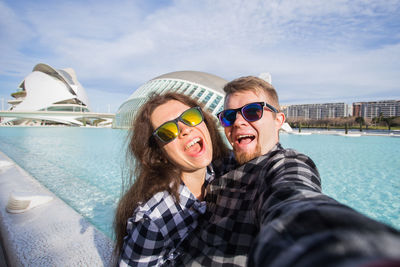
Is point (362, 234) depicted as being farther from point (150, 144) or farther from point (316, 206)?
point (150, 144)

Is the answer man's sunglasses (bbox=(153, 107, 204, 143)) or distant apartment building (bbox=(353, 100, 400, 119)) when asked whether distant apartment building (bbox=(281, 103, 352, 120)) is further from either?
man's sunglasses (bbox=(153, 107, 204, 143))

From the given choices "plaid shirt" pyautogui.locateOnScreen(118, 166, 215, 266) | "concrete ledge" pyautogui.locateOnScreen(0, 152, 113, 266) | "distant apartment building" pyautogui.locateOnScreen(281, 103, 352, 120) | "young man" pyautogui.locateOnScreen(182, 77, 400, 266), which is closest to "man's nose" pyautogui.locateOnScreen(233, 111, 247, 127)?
"young man" pyautogui.locateOnScreen(182, 77, 400, 266)

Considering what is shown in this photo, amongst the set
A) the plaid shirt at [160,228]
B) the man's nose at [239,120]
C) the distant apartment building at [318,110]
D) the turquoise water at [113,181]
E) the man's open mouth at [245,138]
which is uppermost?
the man's nose at [239,120]

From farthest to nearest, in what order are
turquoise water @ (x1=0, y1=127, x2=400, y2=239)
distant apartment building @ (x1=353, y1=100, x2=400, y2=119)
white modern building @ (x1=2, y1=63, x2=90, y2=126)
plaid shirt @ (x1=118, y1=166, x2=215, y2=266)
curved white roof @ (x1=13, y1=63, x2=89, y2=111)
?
distant apartment building @ (x1=353, y1=100, x2=400, y2=119) < curved white roof @ (x1=13, y1=63, x2=89, y2=111) < white modern building @ (x1=2, y1=63, x2=90, y2=126) < turquoise water @ (x1=0, y1=127, x2=400, y2=239) < plaid shirt @ (x1=118, y1=166, x2=215, y2=266)

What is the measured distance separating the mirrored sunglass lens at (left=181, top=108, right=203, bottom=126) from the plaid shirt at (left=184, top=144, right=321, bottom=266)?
0.42 meters

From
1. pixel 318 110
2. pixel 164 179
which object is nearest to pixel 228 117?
pixel 164 179

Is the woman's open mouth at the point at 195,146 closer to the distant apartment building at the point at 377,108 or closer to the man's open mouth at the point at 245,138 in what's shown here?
the man's open mouth at the point at 245,138

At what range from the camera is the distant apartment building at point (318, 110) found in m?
84.1

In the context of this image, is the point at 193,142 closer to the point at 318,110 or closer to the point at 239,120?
the point at 239,120

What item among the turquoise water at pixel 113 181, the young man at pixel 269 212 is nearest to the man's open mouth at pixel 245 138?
the young man at pixel 269 212

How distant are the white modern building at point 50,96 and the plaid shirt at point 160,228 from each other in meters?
45.5

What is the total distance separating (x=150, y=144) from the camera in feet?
5.15

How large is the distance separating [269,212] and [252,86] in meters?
1.02

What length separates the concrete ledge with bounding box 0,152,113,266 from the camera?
1697mm
